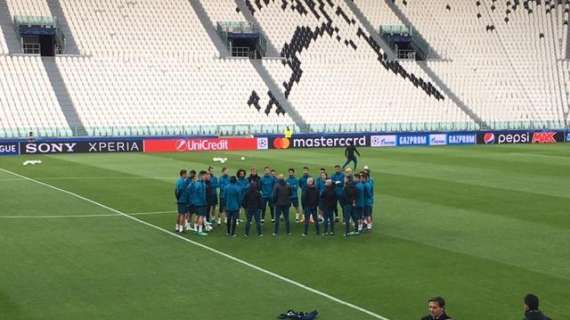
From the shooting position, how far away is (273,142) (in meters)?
58.2

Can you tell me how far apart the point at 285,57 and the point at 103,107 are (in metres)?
17.1

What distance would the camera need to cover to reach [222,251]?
→ 1952 cm

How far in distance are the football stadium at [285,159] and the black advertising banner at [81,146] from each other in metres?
0.14

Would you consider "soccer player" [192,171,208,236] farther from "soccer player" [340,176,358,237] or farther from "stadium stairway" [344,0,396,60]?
"stadium stairway" [344,0,396,60]

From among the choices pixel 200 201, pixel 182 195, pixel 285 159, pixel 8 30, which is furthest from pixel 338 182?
pixel 8 30

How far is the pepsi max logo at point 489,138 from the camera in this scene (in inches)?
2505

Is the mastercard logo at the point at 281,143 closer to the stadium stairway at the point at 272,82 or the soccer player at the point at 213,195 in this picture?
the stadium stairway at the point at 272,82

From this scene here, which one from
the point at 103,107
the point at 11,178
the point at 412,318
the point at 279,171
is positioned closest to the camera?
the point at 412,318

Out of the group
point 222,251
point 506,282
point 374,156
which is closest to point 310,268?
point 222,251

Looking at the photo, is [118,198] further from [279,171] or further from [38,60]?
[38,60]

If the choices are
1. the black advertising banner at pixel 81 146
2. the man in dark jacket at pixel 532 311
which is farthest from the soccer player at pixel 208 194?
the black advertising banner at pixel 81 146

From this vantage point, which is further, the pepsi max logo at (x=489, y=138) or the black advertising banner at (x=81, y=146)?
the pepsi max logo at (x=489, y=138)

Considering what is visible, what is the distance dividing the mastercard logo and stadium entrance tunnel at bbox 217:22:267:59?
555 inches

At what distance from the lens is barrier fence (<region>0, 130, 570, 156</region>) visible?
53062 millimetres
